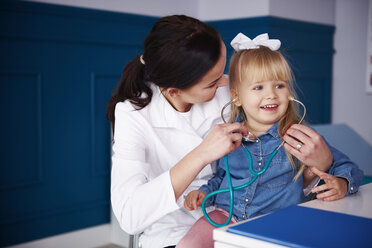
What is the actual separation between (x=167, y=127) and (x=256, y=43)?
16.8 inches

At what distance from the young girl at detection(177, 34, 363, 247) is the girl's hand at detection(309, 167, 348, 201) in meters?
0.24

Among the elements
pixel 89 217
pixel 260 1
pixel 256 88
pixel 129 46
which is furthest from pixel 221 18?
pixel 256 88

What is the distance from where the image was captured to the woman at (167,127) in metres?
1.22

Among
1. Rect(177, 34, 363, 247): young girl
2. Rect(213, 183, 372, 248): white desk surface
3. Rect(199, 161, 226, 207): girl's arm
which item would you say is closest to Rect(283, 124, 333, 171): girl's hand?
Rect(213, 183, 372, 248): white desk surface

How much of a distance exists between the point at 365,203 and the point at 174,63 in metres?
0.64

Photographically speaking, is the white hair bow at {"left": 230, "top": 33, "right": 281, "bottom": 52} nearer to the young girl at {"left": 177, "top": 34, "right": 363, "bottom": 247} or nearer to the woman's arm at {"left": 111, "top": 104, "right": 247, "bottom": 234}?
the young girl at {"left": 177, "top": 34, "right": 363, "bottom": 247}

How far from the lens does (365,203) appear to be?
3.44 ft

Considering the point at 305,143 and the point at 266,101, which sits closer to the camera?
the point at 305,143

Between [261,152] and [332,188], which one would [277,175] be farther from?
[332,188]

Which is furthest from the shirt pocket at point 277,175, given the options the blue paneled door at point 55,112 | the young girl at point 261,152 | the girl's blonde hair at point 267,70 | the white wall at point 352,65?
the white wall at point 352,65

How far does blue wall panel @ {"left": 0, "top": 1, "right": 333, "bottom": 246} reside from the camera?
103 inches

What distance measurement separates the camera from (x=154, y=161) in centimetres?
153

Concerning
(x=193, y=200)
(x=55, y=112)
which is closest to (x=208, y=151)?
(x=193, y=200)

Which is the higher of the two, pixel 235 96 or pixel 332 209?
pixel 235 96
